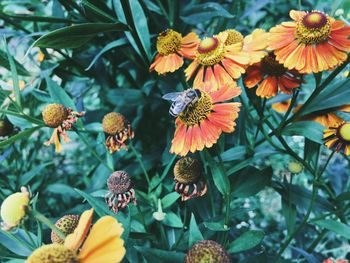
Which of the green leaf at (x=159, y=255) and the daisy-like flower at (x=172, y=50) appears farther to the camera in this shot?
the daisy-like flower at (x=172, y=50)

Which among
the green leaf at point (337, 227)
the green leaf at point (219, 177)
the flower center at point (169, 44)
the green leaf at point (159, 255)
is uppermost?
the flower center at point (169, 44)

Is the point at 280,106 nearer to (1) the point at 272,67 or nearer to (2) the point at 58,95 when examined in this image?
A: (1) the point at 272,67

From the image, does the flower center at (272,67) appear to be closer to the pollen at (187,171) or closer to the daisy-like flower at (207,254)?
the pollen at (187,171)

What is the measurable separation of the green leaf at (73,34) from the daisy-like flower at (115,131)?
0.18 metres

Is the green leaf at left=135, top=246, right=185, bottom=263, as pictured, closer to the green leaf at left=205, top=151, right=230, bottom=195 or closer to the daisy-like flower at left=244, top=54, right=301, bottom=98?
the green leaf at left=205, top=151, right=230, bottom=195

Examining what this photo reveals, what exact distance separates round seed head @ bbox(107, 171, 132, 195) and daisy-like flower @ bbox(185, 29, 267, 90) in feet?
0.71

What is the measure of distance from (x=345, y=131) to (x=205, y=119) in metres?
0.25

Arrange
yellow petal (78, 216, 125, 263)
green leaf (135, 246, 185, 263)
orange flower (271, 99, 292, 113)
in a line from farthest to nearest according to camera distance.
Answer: orange flower (271, 99, 292, 113)
green leaf (135, 246, 185, 263)
yellow petal (78, 216, 125, 263)

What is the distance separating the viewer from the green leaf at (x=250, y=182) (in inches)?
36.0

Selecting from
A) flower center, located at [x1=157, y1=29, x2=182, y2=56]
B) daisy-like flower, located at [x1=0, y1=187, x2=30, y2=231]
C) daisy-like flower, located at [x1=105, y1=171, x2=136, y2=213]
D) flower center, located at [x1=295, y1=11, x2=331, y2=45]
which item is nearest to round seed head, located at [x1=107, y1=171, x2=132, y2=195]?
daisy-like flower, located at [x1=105, y1=171, x2=136, y2=213]

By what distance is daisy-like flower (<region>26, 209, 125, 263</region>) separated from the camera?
51 cm

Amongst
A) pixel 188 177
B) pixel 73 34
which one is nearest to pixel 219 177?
pixel 188 177

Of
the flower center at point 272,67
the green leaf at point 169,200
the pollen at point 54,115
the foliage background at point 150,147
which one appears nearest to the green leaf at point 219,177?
the foliage background at point 150,147

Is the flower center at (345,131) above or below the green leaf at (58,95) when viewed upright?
above
